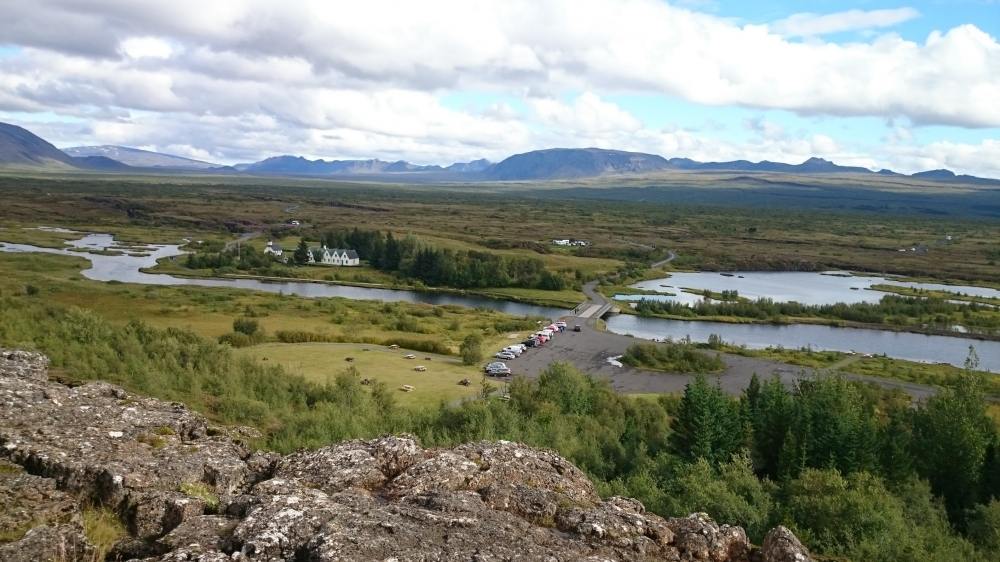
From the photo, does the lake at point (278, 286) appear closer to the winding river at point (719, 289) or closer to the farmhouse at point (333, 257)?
the winding river at point (719, 289)

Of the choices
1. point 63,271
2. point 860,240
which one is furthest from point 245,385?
point 860,240

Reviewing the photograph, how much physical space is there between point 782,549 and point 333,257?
128m

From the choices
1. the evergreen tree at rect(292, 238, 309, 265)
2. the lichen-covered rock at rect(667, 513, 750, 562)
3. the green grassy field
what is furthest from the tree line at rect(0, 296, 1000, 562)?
the evergreen tree at rect(292, 238, 309, 265)

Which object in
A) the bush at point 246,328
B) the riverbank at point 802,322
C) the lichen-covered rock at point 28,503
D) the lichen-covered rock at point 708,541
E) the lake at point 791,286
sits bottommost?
the riverbank at point 802,322

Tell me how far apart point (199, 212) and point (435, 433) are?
19376cm

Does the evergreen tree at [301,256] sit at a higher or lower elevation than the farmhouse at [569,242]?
lower

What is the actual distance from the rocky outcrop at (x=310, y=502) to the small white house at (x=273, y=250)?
120 m

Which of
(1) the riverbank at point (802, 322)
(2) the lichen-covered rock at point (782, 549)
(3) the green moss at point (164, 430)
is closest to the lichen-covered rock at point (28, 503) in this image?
(3) the green moss at point (164, 430)

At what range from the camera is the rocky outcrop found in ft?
32.0

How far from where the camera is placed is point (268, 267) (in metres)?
121

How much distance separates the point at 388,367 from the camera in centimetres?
4972

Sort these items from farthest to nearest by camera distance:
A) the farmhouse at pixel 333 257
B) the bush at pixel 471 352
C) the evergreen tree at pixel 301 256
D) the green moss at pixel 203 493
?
the farmhouse at pixel 333 257
the evergreen tree at pixel 301 256
the bush at pixel 471 352
the green moss at pixel 203 493

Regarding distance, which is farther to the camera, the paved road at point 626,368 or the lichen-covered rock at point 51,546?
the paved road at point 626,368

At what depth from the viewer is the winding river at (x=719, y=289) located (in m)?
81.9
